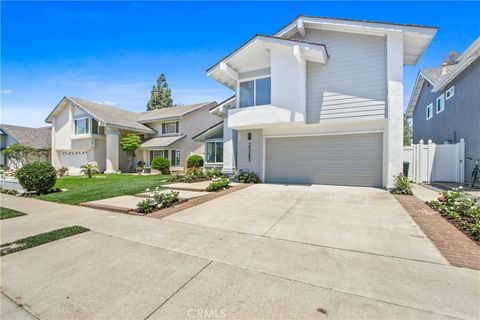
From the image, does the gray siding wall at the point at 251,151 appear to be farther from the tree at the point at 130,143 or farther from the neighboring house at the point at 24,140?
the neighboring house at the point at 24,140

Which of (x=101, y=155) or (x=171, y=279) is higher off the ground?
(x=101, y=155)

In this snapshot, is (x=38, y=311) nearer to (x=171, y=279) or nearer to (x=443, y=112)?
(x=171, y=279)

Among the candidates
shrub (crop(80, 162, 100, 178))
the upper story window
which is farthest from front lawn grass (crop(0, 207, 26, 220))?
shrub (crop(80, 162, 100, 178))

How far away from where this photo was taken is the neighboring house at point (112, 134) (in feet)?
71.4

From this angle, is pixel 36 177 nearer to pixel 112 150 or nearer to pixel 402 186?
pixel 112 150

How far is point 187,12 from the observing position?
9773mm

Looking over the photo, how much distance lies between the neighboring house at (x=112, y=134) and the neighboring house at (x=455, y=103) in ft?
62.4

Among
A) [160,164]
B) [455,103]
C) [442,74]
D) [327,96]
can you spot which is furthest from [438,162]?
[160,164]

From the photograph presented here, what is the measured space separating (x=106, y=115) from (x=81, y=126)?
2791mm

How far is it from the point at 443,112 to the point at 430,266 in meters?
15.0

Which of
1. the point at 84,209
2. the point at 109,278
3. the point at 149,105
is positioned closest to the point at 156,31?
the point at 84,209

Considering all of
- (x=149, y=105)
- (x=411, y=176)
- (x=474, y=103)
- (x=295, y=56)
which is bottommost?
(x=411, y=176)

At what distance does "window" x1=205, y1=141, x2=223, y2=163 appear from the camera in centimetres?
1728

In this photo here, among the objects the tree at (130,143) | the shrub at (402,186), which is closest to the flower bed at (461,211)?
the shrub at (402,186)
